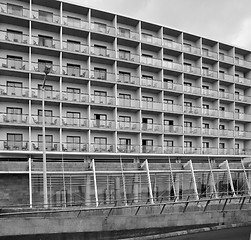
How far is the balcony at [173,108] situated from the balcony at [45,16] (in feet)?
42.7

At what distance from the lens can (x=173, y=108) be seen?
31594 millimetres

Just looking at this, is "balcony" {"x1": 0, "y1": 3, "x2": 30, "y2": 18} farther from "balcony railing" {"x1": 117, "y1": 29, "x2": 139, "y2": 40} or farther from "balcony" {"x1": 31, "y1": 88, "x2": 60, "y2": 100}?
"balcony railing" {"x1": 117, "y1": 29, "x2": 139, "y2": 40}

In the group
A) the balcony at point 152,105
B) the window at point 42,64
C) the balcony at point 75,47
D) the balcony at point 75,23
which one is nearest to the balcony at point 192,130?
the balcony at point 152,105

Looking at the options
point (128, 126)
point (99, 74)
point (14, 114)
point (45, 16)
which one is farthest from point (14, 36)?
point (128, 126)

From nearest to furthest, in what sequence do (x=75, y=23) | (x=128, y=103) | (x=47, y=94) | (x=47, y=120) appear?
(x=47, y=120), (x=47, y=94), (x=75, y=23), (x=128, y=103)

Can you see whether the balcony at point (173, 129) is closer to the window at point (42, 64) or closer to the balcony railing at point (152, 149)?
the balcony railing at point (152, 149)

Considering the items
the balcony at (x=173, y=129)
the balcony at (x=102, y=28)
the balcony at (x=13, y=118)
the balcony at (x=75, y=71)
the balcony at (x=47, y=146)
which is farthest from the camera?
the balcony at (x=173, y=129)

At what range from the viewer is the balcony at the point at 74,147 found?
2608 centimetres

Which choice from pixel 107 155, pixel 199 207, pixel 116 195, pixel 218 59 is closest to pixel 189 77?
pixel 218 59

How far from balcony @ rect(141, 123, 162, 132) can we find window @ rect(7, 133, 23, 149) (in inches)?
438

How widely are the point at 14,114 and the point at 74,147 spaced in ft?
18.4

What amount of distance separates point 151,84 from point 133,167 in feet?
31.3

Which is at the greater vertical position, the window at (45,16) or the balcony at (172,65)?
the window at (45,16)

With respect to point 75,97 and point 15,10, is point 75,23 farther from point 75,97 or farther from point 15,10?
point 75,97
